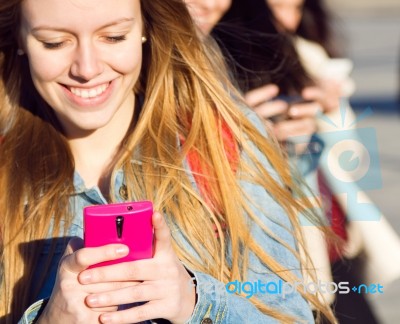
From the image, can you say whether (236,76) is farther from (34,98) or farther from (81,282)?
(81,282)

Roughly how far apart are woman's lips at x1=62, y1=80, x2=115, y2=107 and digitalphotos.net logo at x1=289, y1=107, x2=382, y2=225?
0.72m

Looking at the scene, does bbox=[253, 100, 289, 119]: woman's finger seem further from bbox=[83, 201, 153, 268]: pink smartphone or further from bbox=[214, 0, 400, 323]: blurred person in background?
bbox=[83, 201, 153, 268]: pink smartphone

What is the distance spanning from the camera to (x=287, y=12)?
3947mm

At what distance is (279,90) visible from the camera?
3.39m

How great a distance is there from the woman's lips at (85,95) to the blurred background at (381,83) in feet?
4.96

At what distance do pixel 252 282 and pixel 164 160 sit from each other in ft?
1.24

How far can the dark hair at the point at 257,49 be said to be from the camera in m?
3.28

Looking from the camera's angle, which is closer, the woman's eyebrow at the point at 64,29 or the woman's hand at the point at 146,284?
the woman's hand at the point at 146,284

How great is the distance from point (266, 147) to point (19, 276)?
681 millimetres

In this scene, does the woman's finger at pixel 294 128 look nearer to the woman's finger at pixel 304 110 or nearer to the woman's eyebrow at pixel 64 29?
the woman's finger at pixel 304 110

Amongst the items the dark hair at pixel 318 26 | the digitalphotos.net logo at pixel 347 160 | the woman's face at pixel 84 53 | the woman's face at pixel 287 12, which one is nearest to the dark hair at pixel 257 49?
the woman's face at pixel 287 12

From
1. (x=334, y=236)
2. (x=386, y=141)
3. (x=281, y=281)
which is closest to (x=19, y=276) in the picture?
(x=281, y=281)
